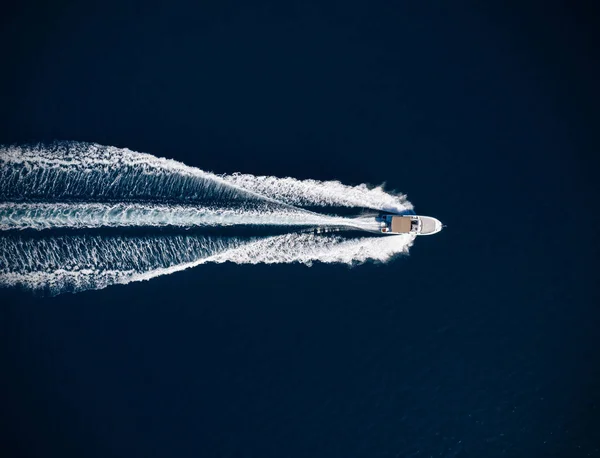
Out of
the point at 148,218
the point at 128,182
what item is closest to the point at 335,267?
the point at 148,218

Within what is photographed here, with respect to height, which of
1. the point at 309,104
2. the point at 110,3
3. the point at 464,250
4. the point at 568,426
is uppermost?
the point at 110,3

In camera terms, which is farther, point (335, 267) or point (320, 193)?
point (320, 193)

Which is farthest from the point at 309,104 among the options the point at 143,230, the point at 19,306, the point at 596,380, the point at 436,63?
the point at 596,380

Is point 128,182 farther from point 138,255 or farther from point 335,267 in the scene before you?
point 335,267

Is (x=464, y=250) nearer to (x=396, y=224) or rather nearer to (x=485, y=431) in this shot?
(x=396, y=224)

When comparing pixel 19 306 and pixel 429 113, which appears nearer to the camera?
pixel 19 306

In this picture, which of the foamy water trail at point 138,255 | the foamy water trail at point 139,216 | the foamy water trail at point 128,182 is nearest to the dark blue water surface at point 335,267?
the foamy water trail at point 138,255

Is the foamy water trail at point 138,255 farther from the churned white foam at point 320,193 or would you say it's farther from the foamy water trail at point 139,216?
the churned white foam at point 320,193

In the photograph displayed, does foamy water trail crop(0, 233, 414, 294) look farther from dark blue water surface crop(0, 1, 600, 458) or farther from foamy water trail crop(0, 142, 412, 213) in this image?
foamy water trail crop(0, 142, 412, 213)
